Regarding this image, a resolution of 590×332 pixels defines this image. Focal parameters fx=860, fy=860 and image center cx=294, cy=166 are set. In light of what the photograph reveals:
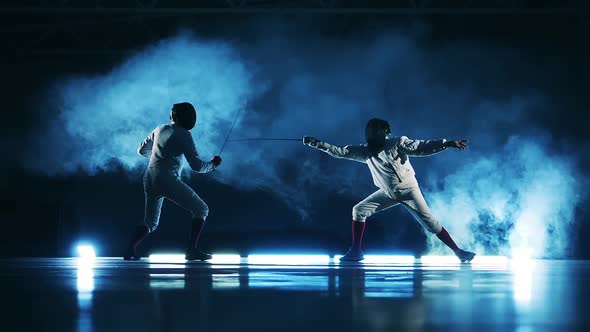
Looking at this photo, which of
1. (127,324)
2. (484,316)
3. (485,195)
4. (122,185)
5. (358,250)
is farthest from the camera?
(122,185)

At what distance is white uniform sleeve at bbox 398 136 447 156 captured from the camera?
777cm

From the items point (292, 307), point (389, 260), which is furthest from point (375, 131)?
point (292, 307)

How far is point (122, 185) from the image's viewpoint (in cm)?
1224

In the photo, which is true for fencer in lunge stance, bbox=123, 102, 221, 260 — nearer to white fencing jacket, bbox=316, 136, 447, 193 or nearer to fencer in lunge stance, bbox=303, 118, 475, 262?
fencer in lunge stance, bbox=303, 118, 475, 262

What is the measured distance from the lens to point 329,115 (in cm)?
1188

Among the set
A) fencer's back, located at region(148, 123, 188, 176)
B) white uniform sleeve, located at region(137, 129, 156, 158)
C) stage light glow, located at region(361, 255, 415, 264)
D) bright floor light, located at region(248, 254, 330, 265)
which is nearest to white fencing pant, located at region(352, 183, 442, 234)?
stage light glow, located at region(361, 255, 415, 264)

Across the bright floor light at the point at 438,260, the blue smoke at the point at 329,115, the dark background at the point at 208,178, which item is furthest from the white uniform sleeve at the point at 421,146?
the blue smoke at the point at 329,115

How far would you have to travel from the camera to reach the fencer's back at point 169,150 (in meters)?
7.85

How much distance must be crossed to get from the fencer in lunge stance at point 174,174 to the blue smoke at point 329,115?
12.6 ft

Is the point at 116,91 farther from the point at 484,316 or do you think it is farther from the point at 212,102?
the point at 484,316

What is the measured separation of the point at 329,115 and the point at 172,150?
14.3 ft

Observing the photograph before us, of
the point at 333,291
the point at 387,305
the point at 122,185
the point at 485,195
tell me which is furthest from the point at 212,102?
the point at 387,305

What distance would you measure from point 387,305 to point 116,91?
973 cm

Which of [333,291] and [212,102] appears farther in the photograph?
[212,102]
